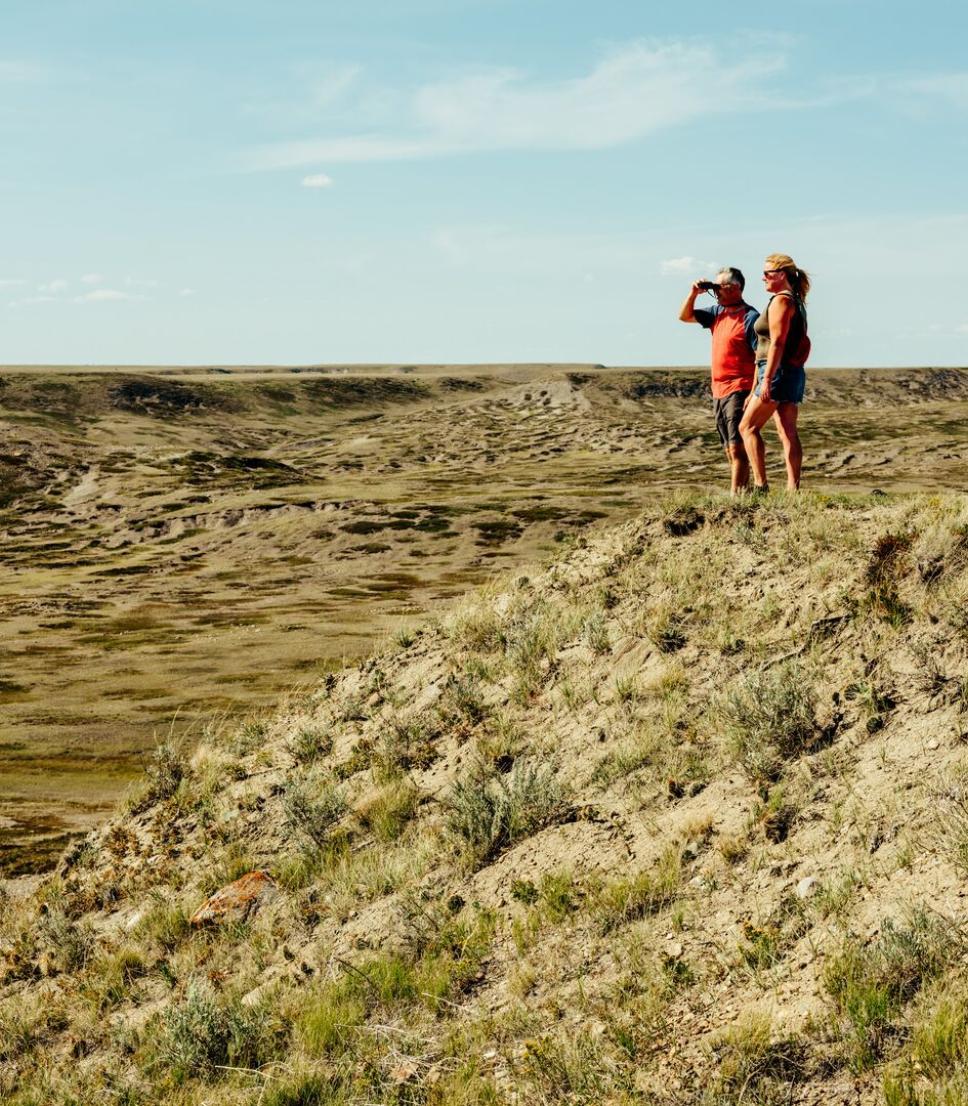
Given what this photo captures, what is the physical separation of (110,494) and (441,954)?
70.5m

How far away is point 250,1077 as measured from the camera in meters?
6.03

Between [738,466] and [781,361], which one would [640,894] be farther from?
[738,466]

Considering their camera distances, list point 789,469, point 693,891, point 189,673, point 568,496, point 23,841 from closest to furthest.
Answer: point 693,891
point 789,469
point 23,841
point 189,673
point 568,496

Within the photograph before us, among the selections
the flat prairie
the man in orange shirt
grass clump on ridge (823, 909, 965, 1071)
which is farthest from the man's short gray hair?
grass clump on ridge (823, 909, 965, 1071)

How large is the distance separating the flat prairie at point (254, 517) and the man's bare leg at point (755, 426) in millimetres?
2777

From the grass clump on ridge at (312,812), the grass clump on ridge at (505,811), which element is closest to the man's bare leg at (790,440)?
the grass clump on ridge at (505,811)

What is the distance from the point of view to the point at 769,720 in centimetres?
724

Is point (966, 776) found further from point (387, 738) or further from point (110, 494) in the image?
point (110, 494)

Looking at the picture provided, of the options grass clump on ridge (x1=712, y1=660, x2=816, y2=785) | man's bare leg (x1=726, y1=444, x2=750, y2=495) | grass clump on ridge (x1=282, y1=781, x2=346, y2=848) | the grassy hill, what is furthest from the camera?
man's bare leg (x1=726, y1=444, x2=750, y2=495)

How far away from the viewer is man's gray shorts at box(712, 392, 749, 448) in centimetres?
1103

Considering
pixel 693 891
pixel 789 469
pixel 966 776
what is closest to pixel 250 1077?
pixel 693 891

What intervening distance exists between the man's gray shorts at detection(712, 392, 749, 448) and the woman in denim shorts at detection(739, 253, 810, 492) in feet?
1.08

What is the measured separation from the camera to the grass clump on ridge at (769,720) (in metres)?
7.00

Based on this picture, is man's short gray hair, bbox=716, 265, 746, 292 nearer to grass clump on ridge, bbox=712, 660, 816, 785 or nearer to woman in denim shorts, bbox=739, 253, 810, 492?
woman in denim shorts, bbox=739, 253, 810, 492
